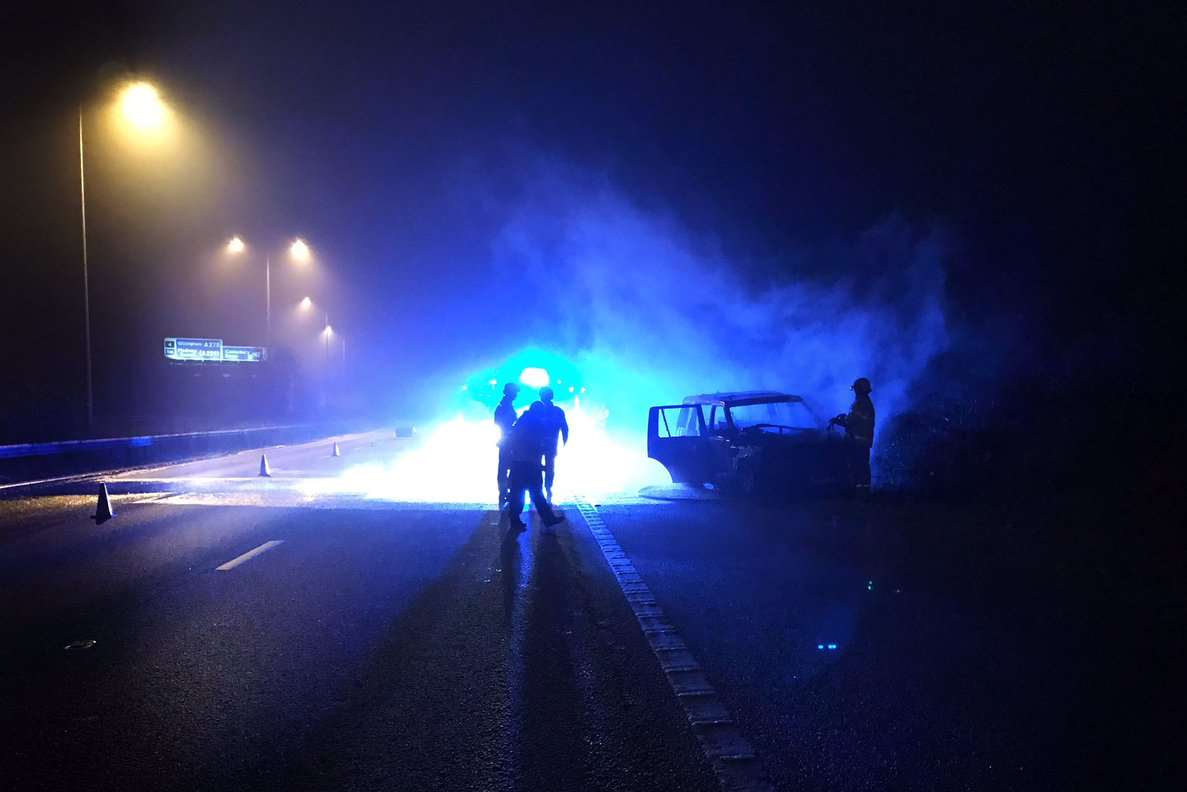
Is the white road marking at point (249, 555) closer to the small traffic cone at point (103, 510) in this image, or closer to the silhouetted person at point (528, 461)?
the silhouetted person at point (528, 461)

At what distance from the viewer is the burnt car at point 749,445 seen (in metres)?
11.3

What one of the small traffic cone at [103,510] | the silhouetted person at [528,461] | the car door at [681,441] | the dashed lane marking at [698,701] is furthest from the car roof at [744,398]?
the small traffic cone at [103,510]

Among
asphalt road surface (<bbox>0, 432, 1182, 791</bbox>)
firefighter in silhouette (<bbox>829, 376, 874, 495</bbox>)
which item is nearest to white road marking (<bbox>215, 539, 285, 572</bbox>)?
asphalt road surface (<bbox>0, 432, 1182, 791</bbox>)

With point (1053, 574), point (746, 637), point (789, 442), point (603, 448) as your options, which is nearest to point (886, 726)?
point (746, 637)

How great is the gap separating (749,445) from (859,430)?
147cm

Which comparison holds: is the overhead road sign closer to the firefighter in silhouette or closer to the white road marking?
the white road marking

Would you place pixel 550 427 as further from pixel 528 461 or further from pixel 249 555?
pixel 249 555

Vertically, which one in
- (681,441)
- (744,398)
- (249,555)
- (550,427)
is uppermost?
(744,398)

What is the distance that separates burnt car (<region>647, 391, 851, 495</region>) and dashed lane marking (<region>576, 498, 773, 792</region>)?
15.8 ft

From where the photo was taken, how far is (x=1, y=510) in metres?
12.0

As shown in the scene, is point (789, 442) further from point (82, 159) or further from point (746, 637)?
point (82, 159)

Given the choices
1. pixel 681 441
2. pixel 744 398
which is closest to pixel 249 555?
pixel 681 441

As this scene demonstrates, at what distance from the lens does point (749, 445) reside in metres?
11.6

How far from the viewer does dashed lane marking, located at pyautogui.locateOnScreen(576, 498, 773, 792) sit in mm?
3443
